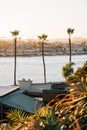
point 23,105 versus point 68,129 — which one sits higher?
point 68,129

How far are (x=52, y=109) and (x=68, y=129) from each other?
727 mm

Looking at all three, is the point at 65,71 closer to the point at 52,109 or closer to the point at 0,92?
the point at 0,92

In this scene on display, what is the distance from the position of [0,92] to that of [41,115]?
89.7ft

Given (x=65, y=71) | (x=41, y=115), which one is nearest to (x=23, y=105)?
(x=41, y=115)

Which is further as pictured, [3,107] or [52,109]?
[3,107]

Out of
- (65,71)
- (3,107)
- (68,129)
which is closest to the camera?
(68,129)

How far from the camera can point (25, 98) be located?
42.7 meters

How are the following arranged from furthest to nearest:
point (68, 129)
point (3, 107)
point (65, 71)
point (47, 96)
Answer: point (65, 71)
point (47, 96)
point (3, 107)
point (68, 129)

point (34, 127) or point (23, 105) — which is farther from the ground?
point (34, 127)

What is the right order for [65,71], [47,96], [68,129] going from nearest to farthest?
[68,129] < [47,96] < [65,71]

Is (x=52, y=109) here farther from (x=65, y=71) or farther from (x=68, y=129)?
(x=65, y=71)

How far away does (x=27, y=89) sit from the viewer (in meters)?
49.9

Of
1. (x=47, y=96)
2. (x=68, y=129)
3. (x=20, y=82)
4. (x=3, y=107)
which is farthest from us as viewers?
(x=20, y=82)

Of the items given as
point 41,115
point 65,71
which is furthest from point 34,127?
point 65,71
